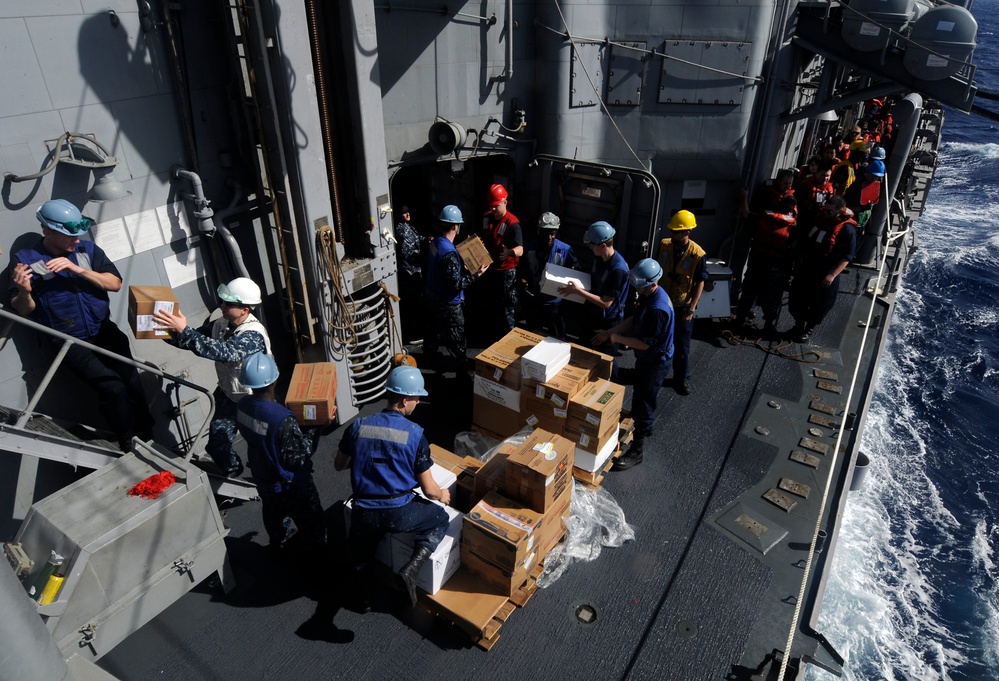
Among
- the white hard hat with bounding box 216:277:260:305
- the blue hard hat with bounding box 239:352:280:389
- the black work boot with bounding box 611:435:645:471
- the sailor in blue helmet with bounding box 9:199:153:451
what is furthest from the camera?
the black work boot with bounding box 611:435:645:471

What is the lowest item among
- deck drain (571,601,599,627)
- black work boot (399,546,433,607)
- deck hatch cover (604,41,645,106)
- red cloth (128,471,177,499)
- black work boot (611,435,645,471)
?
deck drain (571,601,599,627)

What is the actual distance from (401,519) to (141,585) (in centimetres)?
163

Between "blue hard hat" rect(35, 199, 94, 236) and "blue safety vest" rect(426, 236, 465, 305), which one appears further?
"blue safety vest" rect(426, 236, 465, 305)

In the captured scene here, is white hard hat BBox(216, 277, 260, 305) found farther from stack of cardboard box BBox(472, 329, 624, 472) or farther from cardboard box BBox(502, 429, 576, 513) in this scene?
cardboard box BBox(502, 429, 576, 513)

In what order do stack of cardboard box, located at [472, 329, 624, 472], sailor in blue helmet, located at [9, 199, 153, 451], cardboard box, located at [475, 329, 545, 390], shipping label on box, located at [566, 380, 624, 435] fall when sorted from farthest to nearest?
cardboard box, located at [475, 329, 545, 390] → stack of cardboard box, located at [472, 329, 624, 472] → shipping label on box, located at [566, 380, 624, 435] → sailor in blue helmet, located at [9, 199, 153, 451]

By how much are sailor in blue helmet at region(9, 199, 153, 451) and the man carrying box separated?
0.59 m

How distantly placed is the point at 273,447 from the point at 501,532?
1597mm

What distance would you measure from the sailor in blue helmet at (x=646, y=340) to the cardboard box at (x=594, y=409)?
42 cm

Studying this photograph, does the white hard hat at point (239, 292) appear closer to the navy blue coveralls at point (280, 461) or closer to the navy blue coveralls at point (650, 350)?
the navy blue coveralls at point (280, 461)

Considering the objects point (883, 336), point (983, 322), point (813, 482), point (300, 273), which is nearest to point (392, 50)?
point (300, 273)

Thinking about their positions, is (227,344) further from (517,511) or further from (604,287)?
(604,287)

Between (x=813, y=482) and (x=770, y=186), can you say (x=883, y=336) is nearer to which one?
(x=770, y=186)

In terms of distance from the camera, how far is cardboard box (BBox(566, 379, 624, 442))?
17.0ft

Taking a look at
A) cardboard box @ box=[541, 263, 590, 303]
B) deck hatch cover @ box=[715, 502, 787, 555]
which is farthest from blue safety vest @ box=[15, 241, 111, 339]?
deck hatch cover @ box=[715, 502, 787, 555]
